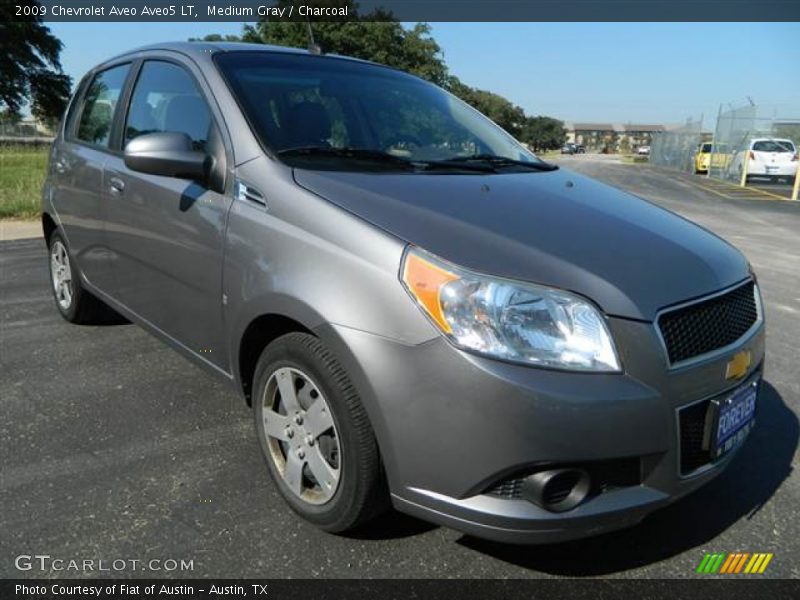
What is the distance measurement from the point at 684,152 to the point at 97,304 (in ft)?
116

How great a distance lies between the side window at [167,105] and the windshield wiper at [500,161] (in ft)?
3.60

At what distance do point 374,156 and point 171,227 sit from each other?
94 cm

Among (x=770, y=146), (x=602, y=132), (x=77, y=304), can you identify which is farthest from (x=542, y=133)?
(x=77, y=304)

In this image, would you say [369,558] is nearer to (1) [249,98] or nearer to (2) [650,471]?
(2) [650,471]

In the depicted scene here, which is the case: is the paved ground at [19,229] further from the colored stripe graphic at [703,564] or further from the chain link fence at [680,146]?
the chain link fence at [680,146]

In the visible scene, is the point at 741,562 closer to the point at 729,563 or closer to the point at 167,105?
the point at 729,563

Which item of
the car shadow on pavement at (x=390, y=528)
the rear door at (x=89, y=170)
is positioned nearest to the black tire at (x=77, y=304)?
the rear door at (x=89, y=170)

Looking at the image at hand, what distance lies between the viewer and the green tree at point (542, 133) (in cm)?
11288

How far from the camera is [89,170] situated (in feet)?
12.3

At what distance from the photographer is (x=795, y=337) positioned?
4742 mm

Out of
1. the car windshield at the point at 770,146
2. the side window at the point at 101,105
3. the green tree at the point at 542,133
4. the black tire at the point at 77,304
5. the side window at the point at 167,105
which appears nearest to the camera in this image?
the side window at the point at 167,105

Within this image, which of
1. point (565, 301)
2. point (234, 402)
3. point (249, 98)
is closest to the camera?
point (565, 301)
